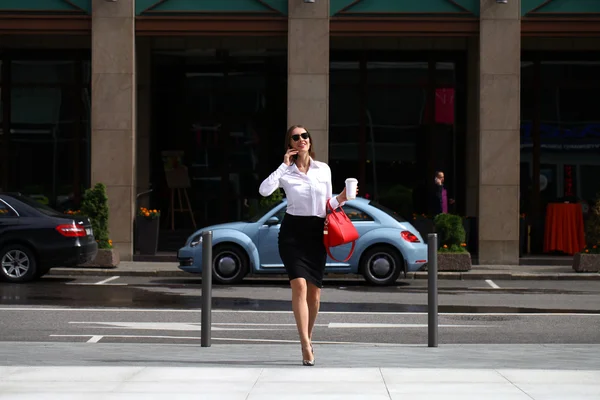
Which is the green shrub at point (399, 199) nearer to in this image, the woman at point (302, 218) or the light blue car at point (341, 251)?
the light blue car at point (341, 251)

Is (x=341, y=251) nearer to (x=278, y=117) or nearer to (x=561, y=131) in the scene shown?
(x=278, y=117)

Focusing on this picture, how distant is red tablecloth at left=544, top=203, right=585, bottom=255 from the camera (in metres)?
25.7

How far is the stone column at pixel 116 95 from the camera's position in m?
24.3

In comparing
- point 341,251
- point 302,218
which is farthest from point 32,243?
point 302,218

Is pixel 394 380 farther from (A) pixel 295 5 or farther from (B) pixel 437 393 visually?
(A) pixel 295 5

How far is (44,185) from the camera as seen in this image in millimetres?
27203

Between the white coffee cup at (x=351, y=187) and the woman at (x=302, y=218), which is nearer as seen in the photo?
the white coffee cup at (x=351, y=187)

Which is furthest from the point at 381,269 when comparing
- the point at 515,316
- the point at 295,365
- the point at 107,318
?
the point at 295,365

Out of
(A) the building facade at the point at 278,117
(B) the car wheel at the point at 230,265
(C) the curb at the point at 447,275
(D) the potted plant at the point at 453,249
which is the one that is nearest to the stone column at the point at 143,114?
(A) the building facade at the point at 278,117

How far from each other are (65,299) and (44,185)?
36.8 feet

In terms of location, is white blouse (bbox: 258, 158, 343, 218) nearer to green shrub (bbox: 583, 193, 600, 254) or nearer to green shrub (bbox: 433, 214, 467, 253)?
green shrub (bbox: 433, 214, 467, 253)

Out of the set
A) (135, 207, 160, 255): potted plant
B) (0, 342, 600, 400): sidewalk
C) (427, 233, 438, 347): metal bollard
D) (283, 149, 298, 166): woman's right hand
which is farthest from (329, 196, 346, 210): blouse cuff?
(135, 207, 160, 255): potted plant

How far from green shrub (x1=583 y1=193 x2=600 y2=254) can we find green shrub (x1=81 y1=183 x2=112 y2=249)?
29.2ft

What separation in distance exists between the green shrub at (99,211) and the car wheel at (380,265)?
5938mm
